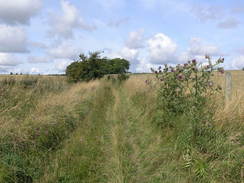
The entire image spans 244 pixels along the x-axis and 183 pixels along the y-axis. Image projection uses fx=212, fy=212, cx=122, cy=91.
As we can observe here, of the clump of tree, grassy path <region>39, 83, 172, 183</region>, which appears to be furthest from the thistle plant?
the clump of tree

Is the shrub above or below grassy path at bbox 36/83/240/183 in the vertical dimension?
above

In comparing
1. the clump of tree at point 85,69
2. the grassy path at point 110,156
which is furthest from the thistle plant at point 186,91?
the clump of tree at point 85,69

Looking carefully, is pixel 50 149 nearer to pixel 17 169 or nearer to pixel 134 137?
pixel 17 169

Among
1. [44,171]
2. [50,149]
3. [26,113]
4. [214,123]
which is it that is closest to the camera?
[44,171]

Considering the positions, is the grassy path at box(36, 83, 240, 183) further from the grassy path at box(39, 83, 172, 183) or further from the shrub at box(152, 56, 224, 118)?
the shrub at box(152, 56, 224, 118)

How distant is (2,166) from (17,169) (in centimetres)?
26

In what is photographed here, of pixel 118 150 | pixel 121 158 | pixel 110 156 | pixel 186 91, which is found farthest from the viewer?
pixel 186 91

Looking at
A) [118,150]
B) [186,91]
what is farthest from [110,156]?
[186,91]

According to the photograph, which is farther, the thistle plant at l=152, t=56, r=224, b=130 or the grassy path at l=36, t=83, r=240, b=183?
the thistle plant at l=152, t=56, r=224, b=130

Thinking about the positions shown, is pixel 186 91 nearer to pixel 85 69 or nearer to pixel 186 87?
pixel 186 87

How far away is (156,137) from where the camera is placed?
5180 mm

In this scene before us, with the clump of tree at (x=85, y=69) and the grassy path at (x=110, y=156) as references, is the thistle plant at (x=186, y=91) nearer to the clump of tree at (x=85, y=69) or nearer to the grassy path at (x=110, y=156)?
the grassy path at (x=110, y=156)

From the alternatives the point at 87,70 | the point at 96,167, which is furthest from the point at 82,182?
the point at 87,70

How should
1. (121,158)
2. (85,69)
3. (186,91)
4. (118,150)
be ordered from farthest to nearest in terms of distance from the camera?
(85,69) → (186,91) → (118,150) → (121,158)
